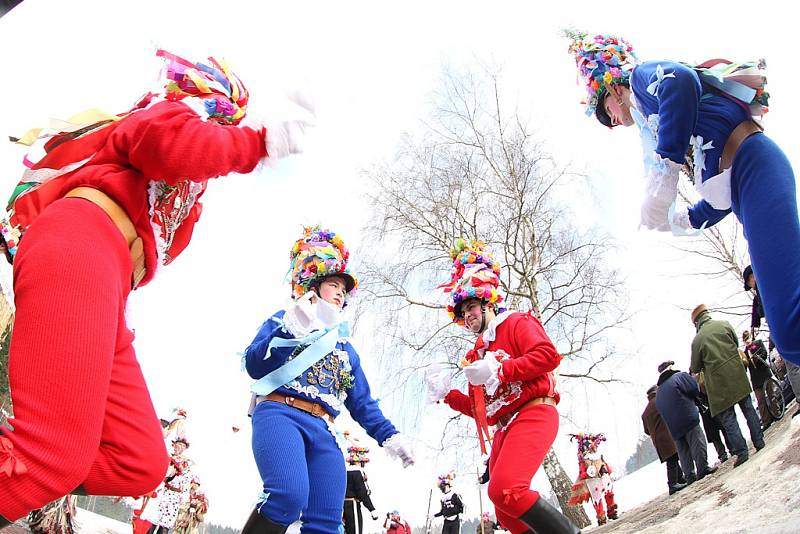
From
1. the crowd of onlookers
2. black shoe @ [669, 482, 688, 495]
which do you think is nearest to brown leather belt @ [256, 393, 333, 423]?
the crowd of onlookers

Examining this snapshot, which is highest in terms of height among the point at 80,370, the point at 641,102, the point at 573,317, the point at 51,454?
the point at 573,317

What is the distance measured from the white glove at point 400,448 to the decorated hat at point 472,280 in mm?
986

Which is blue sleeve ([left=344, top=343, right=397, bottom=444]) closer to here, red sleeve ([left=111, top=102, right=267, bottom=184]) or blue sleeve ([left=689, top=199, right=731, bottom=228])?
red sleeve ([left=111, top=102, right=267, bottom=184])

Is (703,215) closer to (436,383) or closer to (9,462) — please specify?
(436,383)

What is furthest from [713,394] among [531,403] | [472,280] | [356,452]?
[356,452]

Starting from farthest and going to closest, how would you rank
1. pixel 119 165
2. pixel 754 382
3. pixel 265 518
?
pixel 754 382, pixel 265 518, pixel 119 165

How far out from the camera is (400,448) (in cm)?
333

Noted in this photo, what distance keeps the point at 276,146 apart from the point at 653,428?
7.36 m

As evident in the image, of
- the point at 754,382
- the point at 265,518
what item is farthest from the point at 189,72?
the point at 754,382

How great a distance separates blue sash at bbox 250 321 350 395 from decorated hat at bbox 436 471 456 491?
33.5 ft

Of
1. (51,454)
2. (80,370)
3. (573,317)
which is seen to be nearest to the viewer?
(51,454)

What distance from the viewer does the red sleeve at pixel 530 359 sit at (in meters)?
3.09

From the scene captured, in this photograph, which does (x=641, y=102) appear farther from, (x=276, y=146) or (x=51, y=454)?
(x=51, y=454)

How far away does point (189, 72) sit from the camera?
220cm
